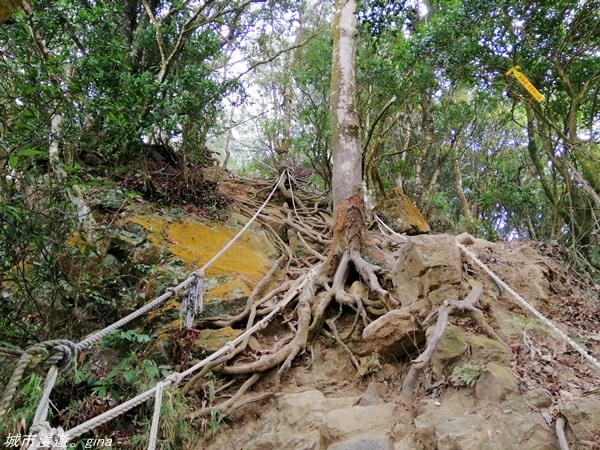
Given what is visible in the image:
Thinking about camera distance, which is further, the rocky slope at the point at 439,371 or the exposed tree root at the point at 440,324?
the exposed tree root at the point at 440,324

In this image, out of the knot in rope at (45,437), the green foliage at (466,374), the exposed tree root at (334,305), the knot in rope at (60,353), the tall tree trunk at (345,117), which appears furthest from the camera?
the tall tree trunk at (345,117)

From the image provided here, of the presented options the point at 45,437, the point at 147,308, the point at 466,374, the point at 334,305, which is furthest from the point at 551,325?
the point at 45,437

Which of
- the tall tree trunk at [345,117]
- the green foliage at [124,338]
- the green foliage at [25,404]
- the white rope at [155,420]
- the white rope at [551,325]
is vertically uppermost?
the tall tree trunk at [345,117]

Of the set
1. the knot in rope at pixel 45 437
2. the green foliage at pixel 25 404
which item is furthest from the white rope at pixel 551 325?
the green foliage at pixel 25 404

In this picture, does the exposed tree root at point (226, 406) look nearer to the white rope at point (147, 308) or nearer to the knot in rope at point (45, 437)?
the white rope at point (147, 308)

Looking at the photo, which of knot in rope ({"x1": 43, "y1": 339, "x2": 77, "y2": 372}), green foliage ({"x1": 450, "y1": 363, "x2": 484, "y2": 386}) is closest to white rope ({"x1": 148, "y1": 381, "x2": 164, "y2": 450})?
knot in rope ({"x1": 43, "y1": 339, "x2": 77, "y2": 372})

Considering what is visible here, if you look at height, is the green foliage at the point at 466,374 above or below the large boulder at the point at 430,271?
below

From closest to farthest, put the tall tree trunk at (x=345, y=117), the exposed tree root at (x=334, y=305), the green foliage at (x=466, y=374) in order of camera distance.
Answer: the green foliage at (x=466, y=374), the exposed tree root at (x=334, y=305), the tall tree trunk at (x=345, y=117)

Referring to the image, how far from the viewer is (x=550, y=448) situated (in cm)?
172

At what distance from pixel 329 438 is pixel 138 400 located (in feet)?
3.73

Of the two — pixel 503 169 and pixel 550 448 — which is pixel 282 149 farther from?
pixel 550 448

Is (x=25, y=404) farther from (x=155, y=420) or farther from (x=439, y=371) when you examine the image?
(x=439, y=371)

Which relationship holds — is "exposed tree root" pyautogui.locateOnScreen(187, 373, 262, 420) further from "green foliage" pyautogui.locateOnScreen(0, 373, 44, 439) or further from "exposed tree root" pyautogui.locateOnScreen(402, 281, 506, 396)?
"exposed tree root" pyautogui.locateOnScreen(402, 281, 506, 396)

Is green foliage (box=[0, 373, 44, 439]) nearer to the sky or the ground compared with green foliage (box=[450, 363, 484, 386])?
nearer to the ground
